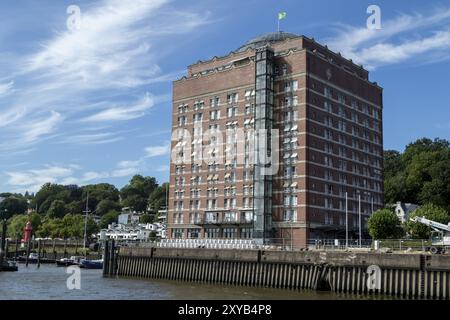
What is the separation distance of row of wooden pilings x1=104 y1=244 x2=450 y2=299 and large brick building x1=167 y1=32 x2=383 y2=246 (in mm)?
22563

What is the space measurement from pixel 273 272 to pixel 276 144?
3857 cm

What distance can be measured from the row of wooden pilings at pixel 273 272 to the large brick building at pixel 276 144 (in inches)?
888

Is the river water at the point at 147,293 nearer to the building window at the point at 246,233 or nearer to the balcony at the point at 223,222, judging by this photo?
the building window at the point at 246,233

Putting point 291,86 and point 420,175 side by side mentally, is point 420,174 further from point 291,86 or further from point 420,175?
point 291,86

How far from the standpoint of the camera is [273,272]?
2751 inches

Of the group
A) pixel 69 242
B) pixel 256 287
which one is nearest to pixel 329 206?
pixel 256 287

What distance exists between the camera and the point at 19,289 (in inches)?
2416

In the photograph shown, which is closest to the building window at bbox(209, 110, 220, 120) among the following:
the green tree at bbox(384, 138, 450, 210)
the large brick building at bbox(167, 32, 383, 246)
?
the large brick building at bbox(167, 32, 383, 246)

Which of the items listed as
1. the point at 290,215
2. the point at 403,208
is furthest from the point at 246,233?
the point at 403,208

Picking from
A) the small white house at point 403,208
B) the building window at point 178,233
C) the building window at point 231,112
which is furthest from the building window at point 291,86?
the small white house at point 403,208

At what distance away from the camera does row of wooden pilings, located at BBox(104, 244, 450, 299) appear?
184 ft

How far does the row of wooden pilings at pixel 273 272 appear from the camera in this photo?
56000mm

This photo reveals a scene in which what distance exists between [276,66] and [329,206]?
29.6 m

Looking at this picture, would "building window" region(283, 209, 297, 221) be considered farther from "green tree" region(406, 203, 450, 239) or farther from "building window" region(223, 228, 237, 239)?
"green tree" region(406, 203, 450, 239)
